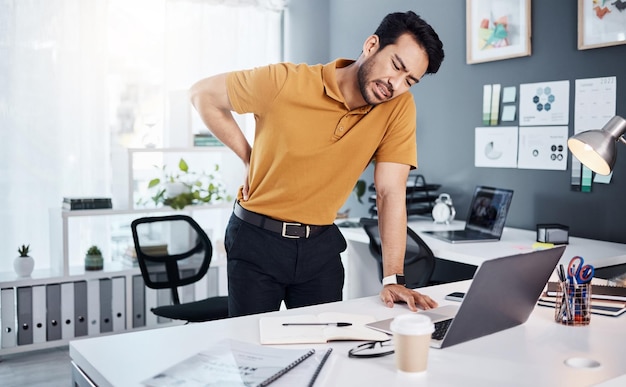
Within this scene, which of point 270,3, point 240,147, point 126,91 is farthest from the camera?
point 270,3

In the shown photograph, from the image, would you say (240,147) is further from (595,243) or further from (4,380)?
(4,380)

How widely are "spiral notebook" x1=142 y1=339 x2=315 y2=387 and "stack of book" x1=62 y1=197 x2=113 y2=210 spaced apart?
2.93m

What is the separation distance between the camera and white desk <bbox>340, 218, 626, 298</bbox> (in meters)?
2.87

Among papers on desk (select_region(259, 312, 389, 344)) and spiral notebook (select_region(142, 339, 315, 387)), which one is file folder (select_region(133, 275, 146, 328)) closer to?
papers on desk (select_region(259, 312, 389, 344))

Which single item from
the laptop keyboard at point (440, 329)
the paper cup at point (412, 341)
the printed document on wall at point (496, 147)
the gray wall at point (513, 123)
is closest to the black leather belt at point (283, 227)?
the laptop keyboard at point (440, 329)

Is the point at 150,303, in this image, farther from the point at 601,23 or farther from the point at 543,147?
the point at 601,23

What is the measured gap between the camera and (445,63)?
13.5 ft

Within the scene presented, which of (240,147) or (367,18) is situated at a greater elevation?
(367,18)

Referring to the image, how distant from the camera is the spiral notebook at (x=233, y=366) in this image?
4.13 feet

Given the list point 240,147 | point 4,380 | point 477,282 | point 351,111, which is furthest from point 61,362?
point 477,282

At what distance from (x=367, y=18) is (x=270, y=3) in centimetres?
86

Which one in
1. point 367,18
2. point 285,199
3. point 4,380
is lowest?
point 4,380

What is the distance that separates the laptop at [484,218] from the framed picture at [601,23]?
A: 2.60ft

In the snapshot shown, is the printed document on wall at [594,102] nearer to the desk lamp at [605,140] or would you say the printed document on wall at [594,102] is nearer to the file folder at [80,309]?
the desk lamp at [605,140]
